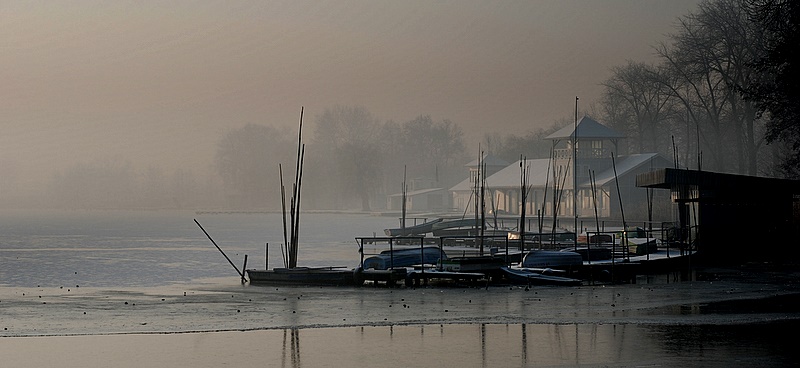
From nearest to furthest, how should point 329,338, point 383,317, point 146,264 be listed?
point 329,338 → point 383,317 → point 146,264

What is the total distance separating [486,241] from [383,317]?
43.7 metres

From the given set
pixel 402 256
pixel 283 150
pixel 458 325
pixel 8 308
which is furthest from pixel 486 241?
pixel 283 150

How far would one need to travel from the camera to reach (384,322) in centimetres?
2461

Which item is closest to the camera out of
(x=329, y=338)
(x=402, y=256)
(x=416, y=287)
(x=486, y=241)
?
(x=329, y=338)

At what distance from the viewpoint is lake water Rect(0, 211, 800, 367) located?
60.8 ft

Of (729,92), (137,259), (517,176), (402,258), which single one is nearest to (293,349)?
(402,258)

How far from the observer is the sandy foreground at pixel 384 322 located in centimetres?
1880

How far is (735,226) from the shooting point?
47.8m

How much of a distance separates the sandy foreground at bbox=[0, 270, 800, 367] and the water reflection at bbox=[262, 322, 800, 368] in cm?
4

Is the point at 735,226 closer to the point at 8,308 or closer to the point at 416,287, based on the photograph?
the point at 416,287

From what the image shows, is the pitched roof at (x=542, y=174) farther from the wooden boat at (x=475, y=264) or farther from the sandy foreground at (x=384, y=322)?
the sandy foreground at (x=384, y=322)

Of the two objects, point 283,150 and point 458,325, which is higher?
point 283,150

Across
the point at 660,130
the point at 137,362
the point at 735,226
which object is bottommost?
the point at 137,362

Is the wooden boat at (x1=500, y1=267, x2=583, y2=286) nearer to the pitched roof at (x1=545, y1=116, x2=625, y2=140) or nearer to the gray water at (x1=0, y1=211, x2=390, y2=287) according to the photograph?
the gray water at (x1=0, y1=211, x2=390, y2=287)
